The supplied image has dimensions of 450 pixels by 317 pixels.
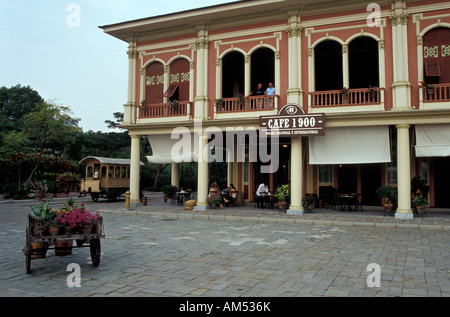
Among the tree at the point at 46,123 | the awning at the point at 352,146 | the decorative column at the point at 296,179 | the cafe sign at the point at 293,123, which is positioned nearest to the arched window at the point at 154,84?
the cafe sign at the point at 293,123

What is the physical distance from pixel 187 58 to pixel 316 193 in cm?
943

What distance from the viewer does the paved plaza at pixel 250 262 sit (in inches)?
205

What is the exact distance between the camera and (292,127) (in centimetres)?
1423

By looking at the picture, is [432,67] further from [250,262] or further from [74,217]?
[74,217]

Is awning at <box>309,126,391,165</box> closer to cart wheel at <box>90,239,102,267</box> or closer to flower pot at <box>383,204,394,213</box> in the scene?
flower pot at <box>383,204,394,213</box>

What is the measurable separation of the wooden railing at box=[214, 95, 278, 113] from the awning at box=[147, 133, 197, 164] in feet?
7.47

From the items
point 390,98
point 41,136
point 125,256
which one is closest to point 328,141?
point 390,98

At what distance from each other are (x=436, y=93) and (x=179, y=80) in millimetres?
11268

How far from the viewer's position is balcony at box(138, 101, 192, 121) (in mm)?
16625

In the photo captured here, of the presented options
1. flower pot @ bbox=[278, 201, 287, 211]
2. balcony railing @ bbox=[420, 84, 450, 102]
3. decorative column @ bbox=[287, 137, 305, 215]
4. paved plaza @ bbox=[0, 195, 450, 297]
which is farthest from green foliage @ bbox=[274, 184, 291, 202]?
balcony railing @ bbox=[420, 84, 450, 102]

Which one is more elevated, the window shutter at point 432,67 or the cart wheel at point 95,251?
the window shutter at point 432,67

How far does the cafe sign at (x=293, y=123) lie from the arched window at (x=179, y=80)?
4.60m

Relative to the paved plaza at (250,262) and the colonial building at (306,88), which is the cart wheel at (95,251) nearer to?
the paved plaza at (250,262)
